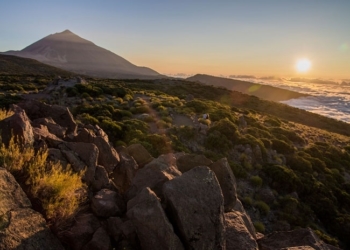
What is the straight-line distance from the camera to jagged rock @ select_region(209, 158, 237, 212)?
10273 millimetres

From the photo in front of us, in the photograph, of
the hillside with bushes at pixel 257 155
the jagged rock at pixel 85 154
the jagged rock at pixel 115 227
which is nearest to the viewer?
the jagged rock at pixel 115 227

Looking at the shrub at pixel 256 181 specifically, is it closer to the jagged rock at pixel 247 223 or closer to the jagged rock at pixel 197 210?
the jagged rock at pixel 247 223

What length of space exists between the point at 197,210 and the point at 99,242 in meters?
2.69

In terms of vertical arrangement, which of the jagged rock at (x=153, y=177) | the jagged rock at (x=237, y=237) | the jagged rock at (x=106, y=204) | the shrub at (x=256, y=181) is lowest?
the shrub at (x=256, y=181)

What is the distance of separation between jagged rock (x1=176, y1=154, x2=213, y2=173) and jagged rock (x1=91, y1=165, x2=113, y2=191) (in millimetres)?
3732

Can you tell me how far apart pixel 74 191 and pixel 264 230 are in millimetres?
12180

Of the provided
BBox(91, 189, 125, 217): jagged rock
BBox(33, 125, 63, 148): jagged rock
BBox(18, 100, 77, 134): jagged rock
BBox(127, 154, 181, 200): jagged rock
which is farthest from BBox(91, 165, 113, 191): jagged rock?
BBox(18, 100, 77, 134): jagged rock

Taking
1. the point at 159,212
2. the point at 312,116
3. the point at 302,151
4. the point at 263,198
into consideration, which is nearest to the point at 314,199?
the point at 263,198

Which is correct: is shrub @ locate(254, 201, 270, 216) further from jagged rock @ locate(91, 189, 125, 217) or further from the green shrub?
jagged rock @ locate(91, 189, 125, 217)

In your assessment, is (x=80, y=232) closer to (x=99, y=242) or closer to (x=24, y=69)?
(x=99, y=242)

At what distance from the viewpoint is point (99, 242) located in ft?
22.6

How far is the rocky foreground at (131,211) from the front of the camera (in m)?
6.55

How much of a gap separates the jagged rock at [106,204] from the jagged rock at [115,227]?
1.00 ft

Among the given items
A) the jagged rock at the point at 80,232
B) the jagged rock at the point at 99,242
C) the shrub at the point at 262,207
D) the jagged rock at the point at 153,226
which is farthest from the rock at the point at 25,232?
the shrub at the point at 262,207
